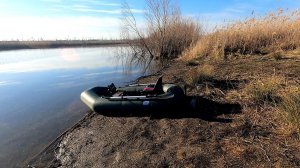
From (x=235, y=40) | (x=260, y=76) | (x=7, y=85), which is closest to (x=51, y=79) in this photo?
(x=7, y=85)

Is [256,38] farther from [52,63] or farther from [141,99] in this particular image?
[52,63]

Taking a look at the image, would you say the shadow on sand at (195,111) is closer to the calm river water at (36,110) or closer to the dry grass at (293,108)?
the dry grass at (293,108)

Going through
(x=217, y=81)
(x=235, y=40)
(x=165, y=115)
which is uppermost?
(x=235, y=40)

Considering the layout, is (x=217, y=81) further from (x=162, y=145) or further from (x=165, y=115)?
(x=162, y=145)

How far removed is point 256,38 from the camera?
35.9 ft

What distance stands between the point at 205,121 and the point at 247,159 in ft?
4.58

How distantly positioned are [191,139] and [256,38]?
26.0 ft

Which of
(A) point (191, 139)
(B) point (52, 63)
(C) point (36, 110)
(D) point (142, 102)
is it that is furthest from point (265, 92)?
(B) point (52, 63)

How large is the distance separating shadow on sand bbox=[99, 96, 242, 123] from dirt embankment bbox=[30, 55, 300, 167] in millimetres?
16

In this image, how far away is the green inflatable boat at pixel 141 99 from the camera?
17.6 feet

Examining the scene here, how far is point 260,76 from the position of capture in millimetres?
6395

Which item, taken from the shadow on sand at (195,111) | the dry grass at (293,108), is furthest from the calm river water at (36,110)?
the dry grass at (293,108)

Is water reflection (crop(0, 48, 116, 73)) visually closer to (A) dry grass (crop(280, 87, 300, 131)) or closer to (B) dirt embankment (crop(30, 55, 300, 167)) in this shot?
(B) dirt embankment (crop(30, 55, 300, 167))

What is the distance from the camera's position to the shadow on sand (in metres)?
4.95
